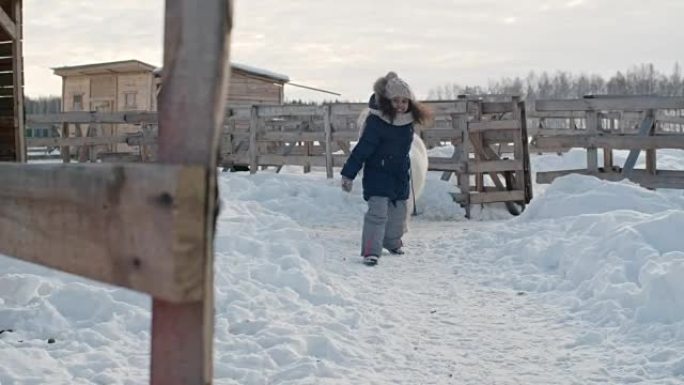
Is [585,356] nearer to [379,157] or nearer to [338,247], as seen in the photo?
[379,157]

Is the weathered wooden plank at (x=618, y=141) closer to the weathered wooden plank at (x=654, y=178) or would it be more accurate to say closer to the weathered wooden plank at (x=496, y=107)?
the weathered wooden plank at (x=654, y=178)

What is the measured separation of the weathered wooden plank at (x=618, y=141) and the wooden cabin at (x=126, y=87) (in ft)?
46.9

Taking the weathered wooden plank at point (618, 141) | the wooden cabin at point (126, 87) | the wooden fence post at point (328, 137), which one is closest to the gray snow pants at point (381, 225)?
the weathered wooden plank at point (618, 141)

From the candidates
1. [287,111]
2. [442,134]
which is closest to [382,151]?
[442,134]

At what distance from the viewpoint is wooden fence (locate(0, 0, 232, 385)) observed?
5.30 feet

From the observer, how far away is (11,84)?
21.0ft

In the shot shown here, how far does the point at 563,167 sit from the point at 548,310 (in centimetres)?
1498

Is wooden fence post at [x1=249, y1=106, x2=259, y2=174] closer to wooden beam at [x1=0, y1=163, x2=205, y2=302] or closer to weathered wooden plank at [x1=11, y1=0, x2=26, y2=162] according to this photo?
weathered wooden plank at [x1=11, y1=0, x2=26, y2=162]

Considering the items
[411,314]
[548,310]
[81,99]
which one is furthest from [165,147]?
[81,99]

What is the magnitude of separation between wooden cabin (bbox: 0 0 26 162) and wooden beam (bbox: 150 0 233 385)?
4578 millimetres

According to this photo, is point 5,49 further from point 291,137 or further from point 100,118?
point 100,118

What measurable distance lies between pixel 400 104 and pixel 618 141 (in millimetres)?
5172

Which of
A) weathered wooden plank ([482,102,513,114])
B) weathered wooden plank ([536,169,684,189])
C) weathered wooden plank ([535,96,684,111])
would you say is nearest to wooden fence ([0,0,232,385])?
weathered wooden plank ([482,102,513,114])

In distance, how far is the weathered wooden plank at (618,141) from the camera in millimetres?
11328
